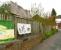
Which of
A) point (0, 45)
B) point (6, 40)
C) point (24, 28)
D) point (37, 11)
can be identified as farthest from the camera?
point (37, 11)

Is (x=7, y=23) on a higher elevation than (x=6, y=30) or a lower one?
higher

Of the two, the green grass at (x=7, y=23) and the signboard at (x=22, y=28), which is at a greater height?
the green grass at (x=7, y=23)

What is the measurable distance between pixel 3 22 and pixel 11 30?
1.01 m

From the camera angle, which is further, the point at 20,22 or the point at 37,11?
the point at 37,11

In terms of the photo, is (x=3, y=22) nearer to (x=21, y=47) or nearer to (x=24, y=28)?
(x=21, y=47)

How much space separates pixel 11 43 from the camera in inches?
384

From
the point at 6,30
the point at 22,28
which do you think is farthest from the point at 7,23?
the point at 22,28

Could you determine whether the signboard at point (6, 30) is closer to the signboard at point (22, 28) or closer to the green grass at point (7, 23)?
the green grass at point (7, 23)

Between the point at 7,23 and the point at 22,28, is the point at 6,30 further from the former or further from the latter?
the point at 22,28

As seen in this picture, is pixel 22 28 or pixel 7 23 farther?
pixel 22 28

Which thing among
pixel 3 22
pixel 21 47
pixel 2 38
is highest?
pixel 3 22

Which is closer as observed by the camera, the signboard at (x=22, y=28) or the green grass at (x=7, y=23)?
the green grass at (x=7, y=23)

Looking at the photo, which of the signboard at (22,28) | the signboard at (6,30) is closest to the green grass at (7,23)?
the signboard at (6,30)

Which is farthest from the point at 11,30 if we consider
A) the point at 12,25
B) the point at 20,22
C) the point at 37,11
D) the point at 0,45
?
the point at 37,11
